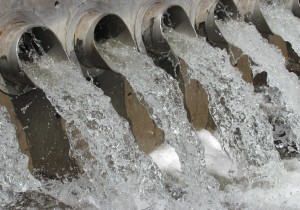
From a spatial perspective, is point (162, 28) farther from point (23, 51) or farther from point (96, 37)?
point (23, 51)

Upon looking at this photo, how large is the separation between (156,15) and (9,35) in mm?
1525

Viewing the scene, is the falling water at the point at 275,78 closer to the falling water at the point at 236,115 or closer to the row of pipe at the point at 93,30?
the row of pipe at the point at 93,30

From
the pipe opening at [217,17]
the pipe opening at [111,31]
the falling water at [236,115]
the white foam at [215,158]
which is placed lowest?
the white foam at [215,158]

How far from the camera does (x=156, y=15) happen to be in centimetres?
550

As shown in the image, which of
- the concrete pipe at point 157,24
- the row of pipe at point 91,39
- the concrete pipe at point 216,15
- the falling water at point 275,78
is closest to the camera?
the row of pipe at point 91,39

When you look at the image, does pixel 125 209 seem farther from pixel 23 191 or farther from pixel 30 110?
pixel 30 110

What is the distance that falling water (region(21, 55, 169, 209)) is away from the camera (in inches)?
179

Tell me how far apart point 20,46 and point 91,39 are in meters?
0.55

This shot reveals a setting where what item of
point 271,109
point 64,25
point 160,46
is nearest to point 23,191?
point 64,25

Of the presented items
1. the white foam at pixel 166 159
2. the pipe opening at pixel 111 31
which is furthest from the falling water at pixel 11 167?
the white foam at pixel 166 159

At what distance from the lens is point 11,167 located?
4.38m

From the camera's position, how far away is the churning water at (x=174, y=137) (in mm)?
4543

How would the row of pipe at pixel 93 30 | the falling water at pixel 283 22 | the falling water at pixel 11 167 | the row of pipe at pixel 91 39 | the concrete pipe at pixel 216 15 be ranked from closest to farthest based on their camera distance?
the falling water at pixel 11 167 → the row of pipe at pixel 93 30 → the row of pipe at pixel 91 39 → the concrete pipe at pixel 216 15 → the falling water at pixel 283 22

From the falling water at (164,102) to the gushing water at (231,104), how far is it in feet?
1.48
